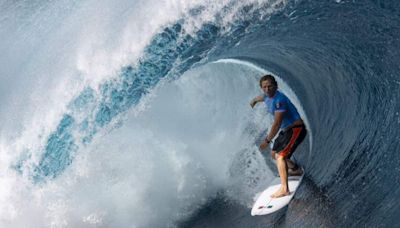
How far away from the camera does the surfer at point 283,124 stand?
6094 millimetres

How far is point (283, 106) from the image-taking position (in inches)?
242

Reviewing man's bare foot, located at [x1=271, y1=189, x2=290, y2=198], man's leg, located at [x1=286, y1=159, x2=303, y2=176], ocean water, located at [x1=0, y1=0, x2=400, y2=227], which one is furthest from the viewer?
man's leg, located at [x1=286, y1=159, x2=303, y2=176]

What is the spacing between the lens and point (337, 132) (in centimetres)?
711

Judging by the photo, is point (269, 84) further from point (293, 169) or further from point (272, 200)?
point (272, 200)

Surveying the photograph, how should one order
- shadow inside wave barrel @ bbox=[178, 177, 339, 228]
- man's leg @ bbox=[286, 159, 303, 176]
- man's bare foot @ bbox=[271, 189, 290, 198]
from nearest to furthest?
shadow inside wave barrel @ bbox=[178, 177, 339, 228] < man's bare foot @ bbox=[271, 189, 290, 198] < man's leg @ bbox=[286, 159, 303, 176]

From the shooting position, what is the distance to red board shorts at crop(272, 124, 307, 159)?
20.8 feet

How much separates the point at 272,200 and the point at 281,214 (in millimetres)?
250

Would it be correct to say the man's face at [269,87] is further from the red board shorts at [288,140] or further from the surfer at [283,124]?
the red board shorts at [288,140]

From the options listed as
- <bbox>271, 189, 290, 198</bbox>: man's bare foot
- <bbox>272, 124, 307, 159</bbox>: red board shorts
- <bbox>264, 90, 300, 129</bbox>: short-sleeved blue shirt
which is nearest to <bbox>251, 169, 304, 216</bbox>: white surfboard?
<bbox>271, 189, 290, 198</bbox>: man's bare foot

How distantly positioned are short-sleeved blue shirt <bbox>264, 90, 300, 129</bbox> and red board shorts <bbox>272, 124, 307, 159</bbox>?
83 millimetres

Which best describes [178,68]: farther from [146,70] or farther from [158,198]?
[158,198]

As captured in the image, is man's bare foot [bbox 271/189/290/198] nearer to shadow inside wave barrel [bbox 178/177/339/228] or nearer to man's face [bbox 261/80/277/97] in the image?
shadow inside wave barrel [bbox 178/177/339/228]

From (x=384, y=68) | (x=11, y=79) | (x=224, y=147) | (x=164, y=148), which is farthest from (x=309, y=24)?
(x=11, y=79)

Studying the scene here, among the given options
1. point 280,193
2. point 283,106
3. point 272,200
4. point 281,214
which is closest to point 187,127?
point 272,200
